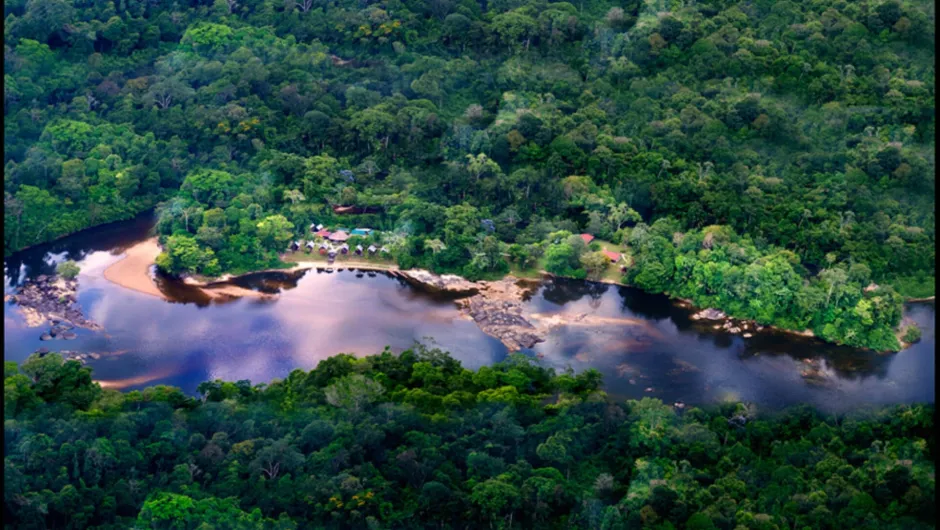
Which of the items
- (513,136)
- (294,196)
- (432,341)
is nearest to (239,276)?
(294,196)

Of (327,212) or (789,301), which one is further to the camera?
(327,212)

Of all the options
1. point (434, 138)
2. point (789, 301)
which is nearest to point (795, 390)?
point (789, 301)

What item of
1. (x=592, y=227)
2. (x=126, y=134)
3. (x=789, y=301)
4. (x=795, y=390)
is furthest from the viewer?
(x=126, y=134)

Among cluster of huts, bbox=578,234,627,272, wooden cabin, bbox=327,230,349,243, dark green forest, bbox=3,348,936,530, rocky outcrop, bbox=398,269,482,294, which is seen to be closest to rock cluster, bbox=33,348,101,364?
dark green forest, bbox=3,348,936,530

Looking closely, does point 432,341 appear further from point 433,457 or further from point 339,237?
point 433,457

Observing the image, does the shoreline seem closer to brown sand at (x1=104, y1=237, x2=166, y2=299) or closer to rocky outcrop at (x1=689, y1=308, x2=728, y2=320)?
brown sand at (x1=104, y1=237, x2=166, y2=299)

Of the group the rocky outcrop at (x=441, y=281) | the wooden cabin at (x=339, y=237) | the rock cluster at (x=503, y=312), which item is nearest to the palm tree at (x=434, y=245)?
the rocky outcrop at (x=441, y=281)

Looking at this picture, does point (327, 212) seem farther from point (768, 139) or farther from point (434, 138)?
point (768, 139)

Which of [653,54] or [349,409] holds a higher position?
[653,54]
